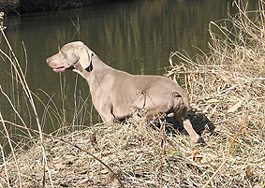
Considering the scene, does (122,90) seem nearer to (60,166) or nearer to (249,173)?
(60,166)

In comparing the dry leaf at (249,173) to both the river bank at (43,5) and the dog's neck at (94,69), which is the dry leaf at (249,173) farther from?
the river bank at (43,5)

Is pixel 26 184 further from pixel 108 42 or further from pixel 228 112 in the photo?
pixel 108 42

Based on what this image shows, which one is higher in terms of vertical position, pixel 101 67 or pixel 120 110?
pixel 101 67

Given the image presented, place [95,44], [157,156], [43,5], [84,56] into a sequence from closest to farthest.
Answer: [157,156] → [84,56] → [95,44] → [43,5]

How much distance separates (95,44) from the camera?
1323 cm

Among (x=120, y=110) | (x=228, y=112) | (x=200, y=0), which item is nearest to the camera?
(x=228, y=112)

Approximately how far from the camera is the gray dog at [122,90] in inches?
126

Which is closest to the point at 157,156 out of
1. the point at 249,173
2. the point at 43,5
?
the point at 249,173

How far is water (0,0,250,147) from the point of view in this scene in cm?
756

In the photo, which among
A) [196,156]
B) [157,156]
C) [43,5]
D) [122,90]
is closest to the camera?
[157,156]

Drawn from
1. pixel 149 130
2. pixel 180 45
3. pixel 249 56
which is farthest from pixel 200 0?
pixel 149 130

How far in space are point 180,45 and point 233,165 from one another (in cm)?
883

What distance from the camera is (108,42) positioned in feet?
44.0

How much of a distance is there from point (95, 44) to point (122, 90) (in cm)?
944
